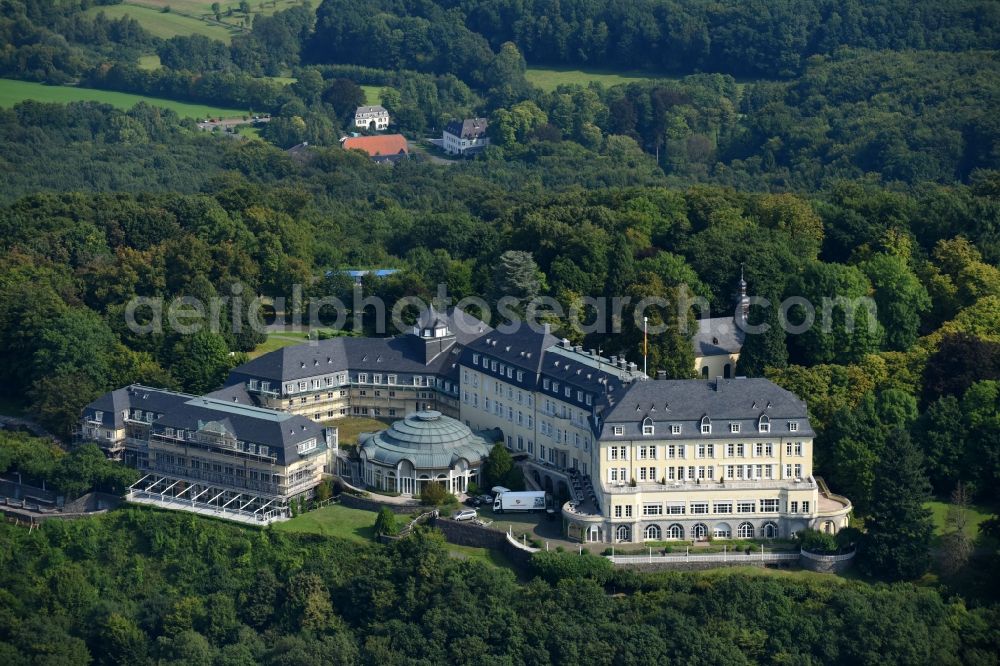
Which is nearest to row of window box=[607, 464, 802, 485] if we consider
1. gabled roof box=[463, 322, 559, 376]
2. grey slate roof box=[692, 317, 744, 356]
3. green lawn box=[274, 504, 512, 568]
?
green lawn box=[274, 504, 512, 568]

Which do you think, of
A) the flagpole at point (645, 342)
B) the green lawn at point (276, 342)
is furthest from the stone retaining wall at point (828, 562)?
the green lawn at point (276, 342)

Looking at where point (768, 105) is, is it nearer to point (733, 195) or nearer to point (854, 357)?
point (733, 195)

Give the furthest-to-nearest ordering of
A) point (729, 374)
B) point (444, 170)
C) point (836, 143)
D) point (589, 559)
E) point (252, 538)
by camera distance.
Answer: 1. point (444, 170)
2. point (836, 143)
3. point (729, 374)
4. point (252, 538)
5. point (589, 559)

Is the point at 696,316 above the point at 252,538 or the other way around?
above

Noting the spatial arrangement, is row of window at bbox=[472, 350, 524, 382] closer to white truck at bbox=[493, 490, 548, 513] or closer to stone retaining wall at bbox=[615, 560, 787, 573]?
white truck at bbox=[493, 490, 548, 513]

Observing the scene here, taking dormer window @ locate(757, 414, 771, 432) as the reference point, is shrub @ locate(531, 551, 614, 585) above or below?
below

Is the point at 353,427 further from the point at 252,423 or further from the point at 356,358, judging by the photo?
the point at 252,423

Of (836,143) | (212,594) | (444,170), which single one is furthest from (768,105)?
(212,594)
